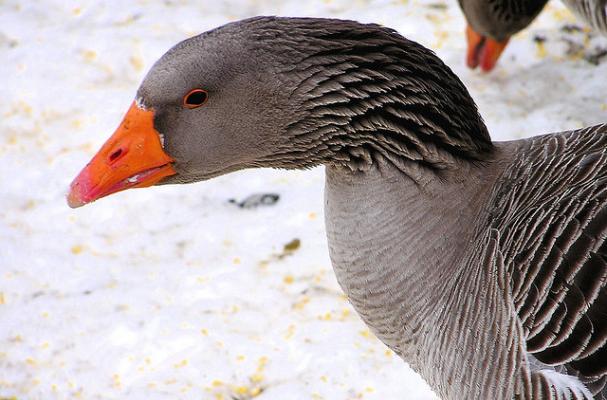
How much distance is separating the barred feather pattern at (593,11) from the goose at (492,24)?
17 cm

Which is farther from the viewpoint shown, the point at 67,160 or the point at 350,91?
the point at 67,160

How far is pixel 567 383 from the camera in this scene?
2.81 meters

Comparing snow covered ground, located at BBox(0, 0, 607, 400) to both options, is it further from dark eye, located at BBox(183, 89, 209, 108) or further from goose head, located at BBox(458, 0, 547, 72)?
dark eye, located at BBox(183, 89, 209, 108)

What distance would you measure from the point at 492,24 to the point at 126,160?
11.7 ft

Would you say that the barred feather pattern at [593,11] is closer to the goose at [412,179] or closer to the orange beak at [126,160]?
the goose at [412,179]

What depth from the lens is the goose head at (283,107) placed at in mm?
2972

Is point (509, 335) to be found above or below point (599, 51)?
below

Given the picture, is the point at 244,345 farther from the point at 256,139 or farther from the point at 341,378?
the point at 256,139

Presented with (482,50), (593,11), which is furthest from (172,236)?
(593,11)

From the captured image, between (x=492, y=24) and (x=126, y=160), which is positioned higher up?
(x=492, y=24)

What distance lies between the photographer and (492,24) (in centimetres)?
588

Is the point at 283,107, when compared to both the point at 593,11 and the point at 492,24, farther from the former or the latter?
the point at 492,24

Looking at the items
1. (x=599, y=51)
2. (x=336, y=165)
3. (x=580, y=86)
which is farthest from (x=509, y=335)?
(x=599, y=51)

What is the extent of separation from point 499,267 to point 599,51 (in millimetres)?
3804
